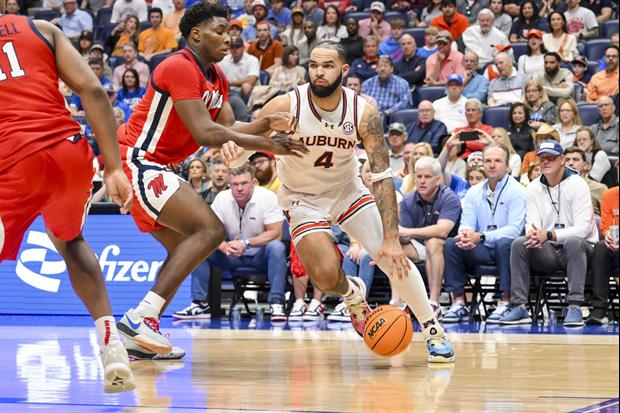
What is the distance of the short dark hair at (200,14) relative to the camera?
6.89 meters

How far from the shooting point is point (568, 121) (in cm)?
1224

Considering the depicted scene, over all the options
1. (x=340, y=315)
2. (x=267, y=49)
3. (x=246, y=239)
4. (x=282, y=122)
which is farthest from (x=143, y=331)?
(x=267, y=49)


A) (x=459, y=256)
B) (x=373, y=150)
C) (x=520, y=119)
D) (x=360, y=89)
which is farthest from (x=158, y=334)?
(x=360, y=89)

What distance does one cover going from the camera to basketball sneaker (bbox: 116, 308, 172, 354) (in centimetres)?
642

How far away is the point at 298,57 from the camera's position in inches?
627

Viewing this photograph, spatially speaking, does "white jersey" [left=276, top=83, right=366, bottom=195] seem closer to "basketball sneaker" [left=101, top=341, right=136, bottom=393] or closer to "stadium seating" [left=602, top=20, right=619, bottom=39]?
"basketball sneaker" [left=101, top=341, right=136, bottom=393]

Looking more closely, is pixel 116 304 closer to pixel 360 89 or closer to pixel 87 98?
pixel 360 89

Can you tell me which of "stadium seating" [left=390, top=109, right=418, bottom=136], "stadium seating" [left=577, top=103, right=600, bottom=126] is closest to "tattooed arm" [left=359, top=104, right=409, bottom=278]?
"stadium seating" [left=577, top=103, right=600, bottom=126]

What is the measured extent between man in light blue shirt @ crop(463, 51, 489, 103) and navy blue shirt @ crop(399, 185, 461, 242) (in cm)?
394

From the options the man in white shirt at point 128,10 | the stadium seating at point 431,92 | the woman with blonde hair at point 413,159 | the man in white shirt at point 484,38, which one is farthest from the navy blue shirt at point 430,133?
the man in white shirt at point 128,10

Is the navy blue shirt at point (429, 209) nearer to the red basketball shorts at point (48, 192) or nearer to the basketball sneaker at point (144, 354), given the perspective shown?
the basketball sneaker at point (144, 354)

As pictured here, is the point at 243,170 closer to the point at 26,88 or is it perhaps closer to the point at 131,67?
the point at 26,88

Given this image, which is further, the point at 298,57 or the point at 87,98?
the point at 298,57

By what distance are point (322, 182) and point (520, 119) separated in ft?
19.9
